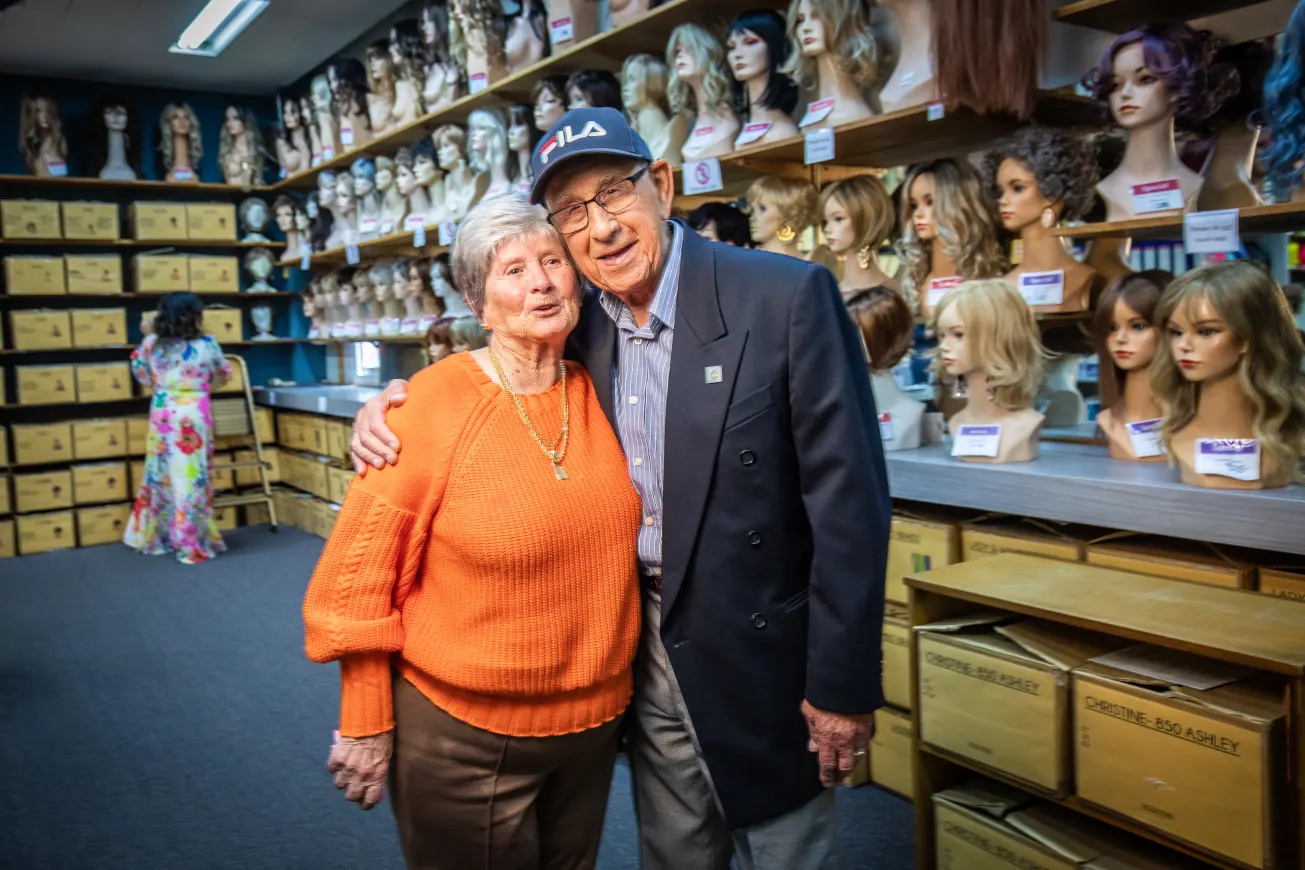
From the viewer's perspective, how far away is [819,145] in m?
2.98

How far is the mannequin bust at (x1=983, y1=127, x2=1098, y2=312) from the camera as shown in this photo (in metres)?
2.55

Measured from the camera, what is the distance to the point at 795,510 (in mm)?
1452

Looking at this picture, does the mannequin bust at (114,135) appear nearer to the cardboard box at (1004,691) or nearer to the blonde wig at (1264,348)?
the cardboard box at (1004,691)

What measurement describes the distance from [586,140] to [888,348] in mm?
1650

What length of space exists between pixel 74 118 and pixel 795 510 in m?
7.94

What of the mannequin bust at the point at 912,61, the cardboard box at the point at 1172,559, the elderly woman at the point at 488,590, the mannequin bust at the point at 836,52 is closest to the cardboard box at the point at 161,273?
the mannequin bust at the point at 836,52

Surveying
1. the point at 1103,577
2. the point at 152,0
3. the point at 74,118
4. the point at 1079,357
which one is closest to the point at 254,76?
the point at 74,118

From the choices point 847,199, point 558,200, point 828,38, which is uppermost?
point 828,38

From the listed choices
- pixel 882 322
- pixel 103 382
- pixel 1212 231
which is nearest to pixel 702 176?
pixel 882 322

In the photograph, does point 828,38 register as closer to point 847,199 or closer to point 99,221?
point 847,199

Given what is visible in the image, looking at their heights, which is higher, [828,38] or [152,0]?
[152,0]

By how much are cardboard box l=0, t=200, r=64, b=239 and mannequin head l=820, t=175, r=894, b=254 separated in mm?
6225

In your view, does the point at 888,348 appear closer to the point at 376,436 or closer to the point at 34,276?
the point at 376,436

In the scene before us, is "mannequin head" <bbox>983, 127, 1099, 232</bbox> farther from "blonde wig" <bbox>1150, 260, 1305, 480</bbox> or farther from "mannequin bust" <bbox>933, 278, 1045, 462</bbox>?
"blonde wig" <bbox>1150, 260, 1305, 480</bbox>
